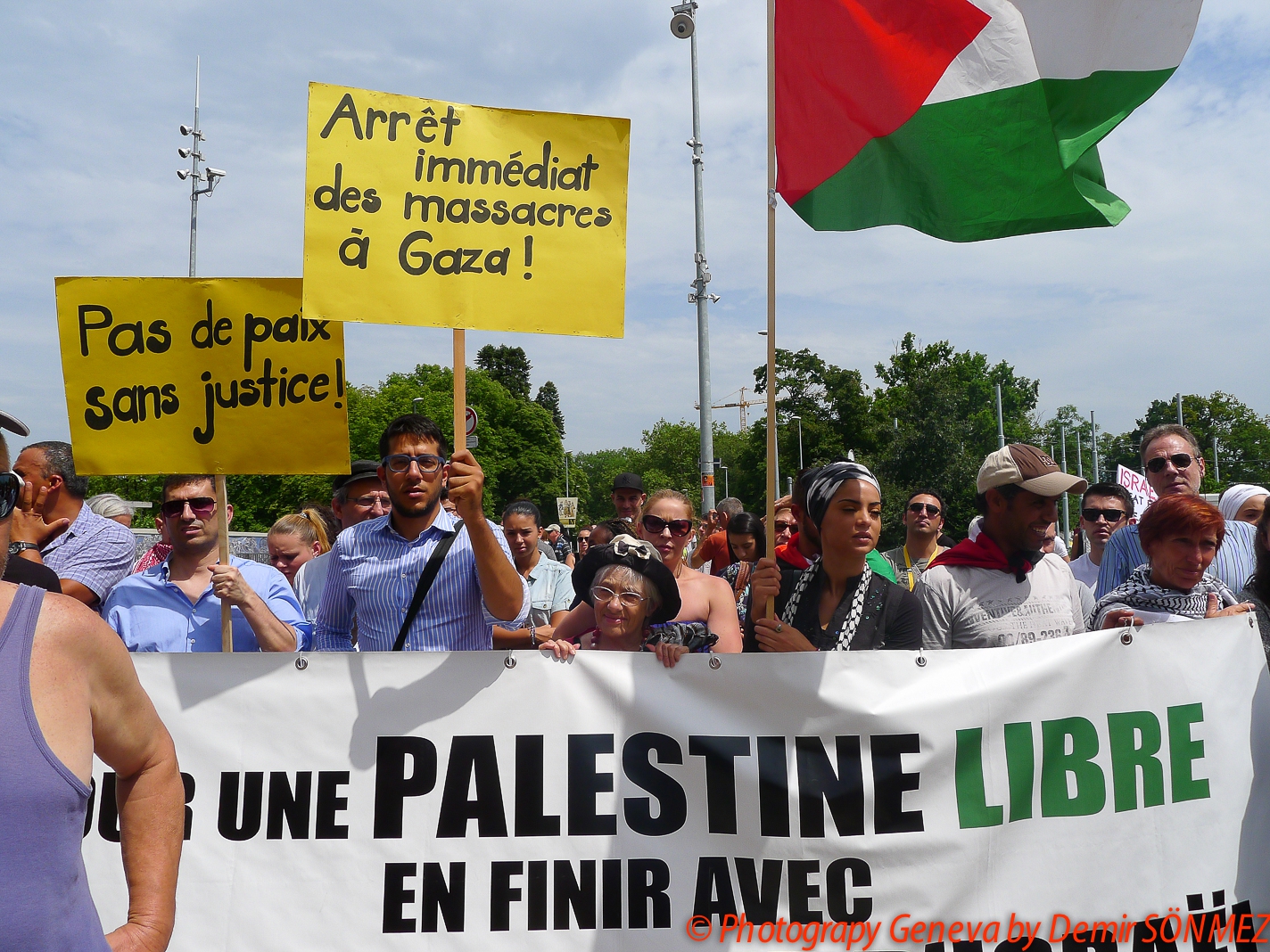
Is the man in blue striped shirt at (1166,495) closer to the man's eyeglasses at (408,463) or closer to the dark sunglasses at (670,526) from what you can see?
the dark sunglasses at (670,526)

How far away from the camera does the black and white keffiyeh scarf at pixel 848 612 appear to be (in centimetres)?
320

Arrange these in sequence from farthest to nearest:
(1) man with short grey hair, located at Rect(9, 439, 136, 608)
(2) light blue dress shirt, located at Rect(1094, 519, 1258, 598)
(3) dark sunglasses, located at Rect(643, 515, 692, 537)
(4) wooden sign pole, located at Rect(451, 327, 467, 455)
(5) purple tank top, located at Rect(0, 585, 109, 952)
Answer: (3) dark sunglasses, located at Rect(643, 515, 692, 537)
(2) light blue dress shirt, located at Rect(1094, 519, 1258, 598)
(1) man with short grey hair, located at Rect(9, 439, 136, 608)
(4) wooden sign pole, located at Rect(451, 327, 467, 455)
(5) purple tank top, located at Rect(0, 585, 109, 952)

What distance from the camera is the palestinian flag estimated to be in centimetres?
347

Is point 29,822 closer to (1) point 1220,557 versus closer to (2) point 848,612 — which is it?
(2) point 848,612

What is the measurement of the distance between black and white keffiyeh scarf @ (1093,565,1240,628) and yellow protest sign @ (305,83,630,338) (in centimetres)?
211

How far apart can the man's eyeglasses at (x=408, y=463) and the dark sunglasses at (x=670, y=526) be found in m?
2.34

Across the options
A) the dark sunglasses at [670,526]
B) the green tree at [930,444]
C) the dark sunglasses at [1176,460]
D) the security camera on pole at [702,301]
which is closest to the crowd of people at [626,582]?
the dark sunglasses at [1176,460]

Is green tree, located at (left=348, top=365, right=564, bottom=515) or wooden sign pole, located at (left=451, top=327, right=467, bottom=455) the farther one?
green tree, located at (left=348, top=365, right=564, bottom=515)

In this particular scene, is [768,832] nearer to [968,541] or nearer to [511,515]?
[968,541]

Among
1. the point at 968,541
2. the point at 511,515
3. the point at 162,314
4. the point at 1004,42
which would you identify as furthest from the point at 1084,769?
the point at 511,515

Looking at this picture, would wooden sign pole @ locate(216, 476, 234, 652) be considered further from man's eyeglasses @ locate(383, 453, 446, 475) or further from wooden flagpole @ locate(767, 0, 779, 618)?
wooden flagpole @ locate(767, 0, 779, 618)

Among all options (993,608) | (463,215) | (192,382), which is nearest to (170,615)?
(192,382)

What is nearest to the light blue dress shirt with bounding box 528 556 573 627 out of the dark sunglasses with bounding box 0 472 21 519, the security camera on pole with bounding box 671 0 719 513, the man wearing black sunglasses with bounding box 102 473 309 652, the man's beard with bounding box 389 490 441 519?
the man wearing black sunglasses with bounding box 102 473 309 652

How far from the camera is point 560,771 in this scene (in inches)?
118
